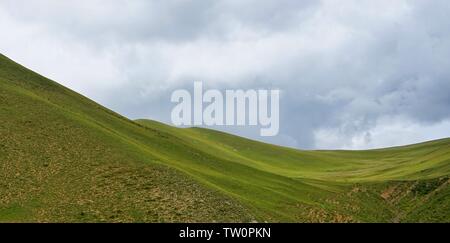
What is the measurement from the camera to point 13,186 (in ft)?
157

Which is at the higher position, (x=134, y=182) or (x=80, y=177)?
(x=80, y=177)

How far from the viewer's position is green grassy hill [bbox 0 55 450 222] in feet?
149

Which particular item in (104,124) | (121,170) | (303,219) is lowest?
(303,219)

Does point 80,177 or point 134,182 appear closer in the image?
point 134,182

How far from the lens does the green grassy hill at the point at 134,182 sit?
149 ft

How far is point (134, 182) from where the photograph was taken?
49.9 m

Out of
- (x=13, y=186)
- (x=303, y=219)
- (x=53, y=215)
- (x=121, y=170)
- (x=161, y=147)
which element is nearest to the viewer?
(x=53, y=215)

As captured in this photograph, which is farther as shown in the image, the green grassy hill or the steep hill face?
the green grassy hill

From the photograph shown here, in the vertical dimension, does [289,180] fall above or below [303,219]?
above

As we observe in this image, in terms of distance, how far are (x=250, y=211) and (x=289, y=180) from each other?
32.4 metres

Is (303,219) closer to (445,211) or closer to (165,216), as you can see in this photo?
(445,211)

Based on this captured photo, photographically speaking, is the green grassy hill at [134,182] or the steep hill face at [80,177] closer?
the steep hill face at [80,177]
